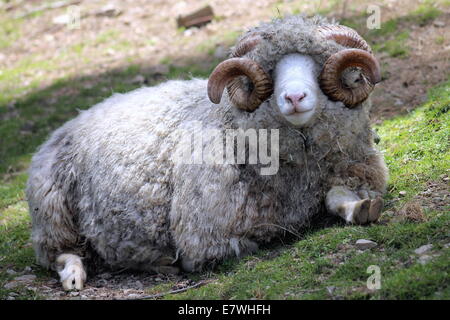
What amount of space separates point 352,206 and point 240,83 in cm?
149

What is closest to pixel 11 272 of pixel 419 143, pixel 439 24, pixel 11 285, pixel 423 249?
pixel 11 285

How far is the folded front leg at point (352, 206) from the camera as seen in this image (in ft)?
17.1

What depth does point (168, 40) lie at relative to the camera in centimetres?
1322

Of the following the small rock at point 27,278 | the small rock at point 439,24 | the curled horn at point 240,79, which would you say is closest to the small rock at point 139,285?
the small rock at point 27,278

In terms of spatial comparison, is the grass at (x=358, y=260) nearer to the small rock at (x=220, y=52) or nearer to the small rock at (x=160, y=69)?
the small rock at (x=220, y=52)

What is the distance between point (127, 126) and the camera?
6.31m

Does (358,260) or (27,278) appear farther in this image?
(27,278)

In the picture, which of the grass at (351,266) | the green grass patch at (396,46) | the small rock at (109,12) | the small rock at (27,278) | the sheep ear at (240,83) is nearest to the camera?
the grass at (351,266)

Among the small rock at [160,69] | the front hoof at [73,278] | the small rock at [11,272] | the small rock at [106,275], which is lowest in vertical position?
the small rock at [106,275]

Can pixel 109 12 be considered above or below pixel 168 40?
above

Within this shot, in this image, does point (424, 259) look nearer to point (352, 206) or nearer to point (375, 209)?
point (375, 209)

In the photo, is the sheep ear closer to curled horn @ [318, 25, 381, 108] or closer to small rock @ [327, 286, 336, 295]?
curled horn @ [318, 25, 381, 108]

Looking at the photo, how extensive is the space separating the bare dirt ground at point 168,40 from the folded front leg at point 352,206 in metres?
2.94

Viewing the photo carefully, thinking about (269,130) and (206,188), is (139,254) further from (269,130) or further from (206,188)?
(269,130)
